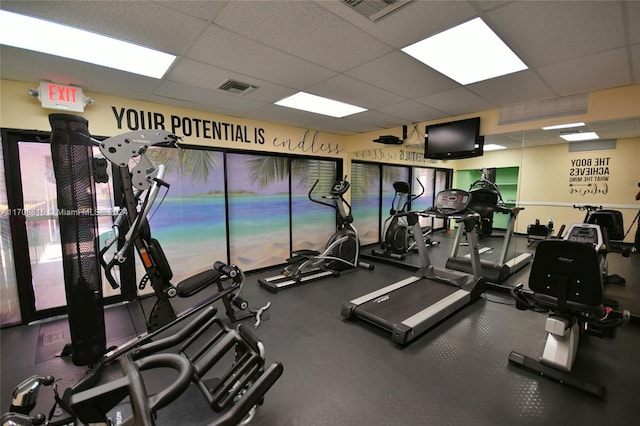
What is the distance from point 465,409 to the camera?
1.88 metres

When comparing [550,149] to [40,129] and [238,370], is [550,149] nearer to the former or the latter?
[238,370]

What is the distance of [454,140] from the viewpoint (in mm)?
4039

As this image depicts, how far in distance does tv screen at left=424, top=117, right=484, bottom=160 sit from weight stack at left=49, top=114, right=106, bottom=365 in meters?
4.22

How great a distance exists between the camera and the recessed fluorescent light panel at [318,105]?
336 cm

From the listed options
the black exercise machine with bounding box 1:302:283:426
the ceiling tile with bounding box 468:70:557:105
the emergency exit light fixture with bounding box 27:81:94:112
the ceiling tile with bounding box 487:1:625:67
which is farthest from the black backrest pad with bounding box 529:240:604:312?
the emergency exit light fixture with bounding box 27:81:94:112

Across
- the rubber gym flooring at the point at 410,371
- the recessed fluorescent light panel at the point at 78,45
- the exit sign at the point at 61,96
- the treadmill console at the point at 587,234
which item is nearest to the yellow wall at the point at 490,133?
the exit sign at the point at 61,96

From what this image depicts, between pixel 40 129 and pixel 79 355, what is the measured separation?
228cm

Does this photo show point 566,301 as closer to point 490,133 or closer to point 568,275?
point 568,275

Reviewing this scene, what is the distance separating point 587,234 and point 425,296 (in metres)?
1.78

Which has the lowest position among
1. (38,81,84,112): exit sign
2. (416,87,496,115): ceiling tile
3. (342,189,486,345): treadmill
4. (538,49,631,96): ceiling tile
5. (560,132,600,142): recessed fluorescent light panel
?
(342,189,486,345): treadmill

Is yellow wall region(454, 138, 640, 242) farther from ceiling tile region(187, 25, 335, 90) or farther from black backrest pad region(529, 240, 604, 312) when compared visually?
ceiling tile region(187, 25, 335, 90)

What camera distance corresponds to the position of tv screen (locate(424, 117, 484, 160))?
12.5 feet

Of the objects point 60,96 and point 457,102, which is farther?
A: point 457,102

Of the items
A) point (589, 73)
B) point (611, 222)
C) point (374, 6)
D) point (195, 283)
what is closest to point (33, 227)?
point (195, 283)
